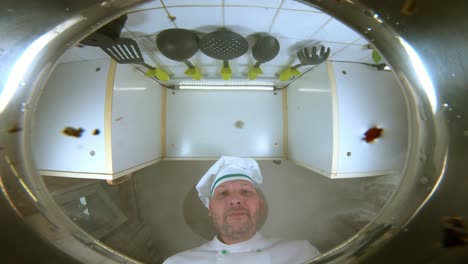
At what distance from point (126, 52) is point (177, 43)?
14cm

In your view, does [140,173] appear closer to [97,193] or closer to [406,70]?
[97,193]

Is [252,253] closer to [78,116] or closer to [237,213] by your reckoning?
[237,213]

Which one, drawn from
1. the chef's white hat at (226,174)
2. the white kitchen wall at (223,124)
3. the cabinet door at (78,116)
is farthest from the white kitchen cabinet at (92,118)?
the chef's white hat at (226,174)

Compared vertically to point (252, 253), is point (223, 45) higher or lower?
higher

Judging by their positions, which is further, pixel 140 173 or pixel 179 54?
pixel 140 173

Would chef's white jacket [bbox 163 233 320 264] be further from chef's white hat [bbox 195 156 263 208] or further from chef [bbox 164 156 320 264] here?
chef's white hat [bbox 195 156 263 208]

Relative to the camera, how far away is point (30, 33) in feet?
0.43

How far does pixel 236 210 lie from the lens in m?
0.49

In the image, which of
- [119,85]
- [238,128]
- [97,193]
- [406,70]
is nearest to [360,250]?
[406,70]

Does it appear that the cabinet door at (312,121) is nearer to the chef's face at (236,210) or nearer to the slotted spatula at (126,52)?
the chef's face at (236,210)

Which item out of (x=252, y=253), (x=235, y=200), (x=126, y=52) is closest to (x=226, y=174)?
(x=235, y=200)

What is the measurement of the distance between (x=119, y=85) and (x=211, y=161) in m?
0.36

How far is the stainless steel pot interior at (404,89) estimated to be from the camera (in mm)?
134

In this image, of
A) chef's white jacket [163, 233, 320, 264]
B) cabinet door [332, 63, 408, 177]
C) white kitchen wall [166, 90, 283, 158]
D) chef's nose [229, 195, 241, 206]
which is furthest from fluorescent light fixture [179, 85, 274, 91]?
chef's white jacket [163, 233, 320, 264]
